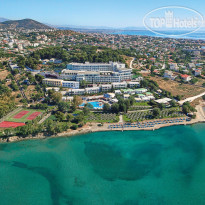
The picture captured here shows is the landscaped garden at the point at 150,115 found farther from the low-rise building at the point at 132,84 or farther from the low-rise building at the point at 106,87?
the low-rise building at the point at 132,84

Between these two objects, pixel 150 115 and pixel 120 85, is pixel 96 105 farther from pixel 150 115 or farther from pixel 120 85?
pixel 120 85

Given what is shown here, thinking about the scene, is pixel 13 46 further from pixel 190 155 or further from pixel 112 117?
pixel 190 155

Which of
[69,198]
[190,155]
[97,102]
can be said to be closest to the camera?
[69,198]

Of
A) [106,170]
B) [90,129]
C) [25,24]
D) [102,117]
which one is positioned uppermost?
[25,24]

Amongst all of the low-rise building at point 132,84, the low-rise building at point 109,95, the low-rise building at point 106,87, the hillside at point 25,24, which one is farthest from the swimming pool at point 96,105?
the hillside at point 25,24

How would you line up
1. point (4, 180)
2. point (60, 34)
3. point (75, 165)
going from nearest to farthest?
point (4, 180) → point (75, 165) → point (60, 34)

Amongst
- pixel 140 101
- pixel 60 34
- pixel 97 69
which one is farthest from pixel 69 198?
pixel 60 34

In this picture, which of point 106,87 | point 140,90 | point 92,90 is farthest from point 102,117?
point 140,90

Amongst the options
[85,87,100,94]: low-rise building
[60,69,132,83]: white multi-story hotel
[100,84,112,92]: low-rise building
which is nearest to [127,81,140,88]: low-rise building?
[60,69,132,83]: white multi-story hotel
